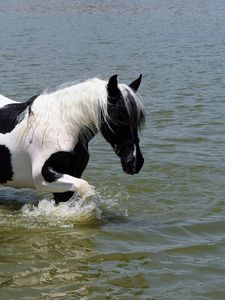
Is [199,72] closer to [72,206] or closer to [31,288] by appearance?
[72,206]

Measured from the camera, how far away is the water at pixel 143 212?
5.64 meters

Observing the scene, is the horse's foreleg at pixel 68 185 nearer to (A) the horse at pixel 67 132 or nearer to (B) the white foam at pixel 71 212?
(A) the horse at pixel 67 132

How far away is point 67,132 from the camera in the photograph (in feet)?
21.7

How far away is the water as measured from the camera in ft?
18.5

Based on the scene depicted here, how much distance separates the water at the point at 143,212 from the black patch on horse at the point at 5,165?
1.67 ft

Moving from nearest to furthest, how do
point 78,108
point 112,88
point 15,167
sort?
1. point 112,88
2. point 78,108
3. point 15,167

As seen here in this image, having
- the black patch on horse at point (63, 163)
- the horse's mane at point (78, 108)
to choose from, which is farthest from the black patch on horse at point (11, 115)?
the black patch on horse at point (63, 163)

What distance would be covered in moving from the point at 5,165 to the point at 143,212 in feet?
5.39

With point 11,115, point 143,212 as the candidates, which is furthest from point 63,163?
point 143,212

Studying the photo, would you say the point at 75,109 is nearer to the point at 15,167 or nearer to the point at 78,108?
the point at 78,108

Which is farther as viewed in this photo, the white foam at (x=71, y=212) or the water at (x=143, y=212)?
the white foam at (x=71, y=212)

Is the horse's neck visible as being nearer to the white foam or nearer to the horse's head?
the horse's head

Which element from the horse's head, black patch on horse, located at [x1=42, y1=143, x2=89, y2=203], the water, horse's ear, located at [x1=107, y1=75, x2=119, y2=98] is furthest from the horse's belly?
horse's ear, located at [x1=107, y1=75, x2=119, y2=98]

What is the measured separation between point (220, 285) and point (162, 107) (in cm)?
729
